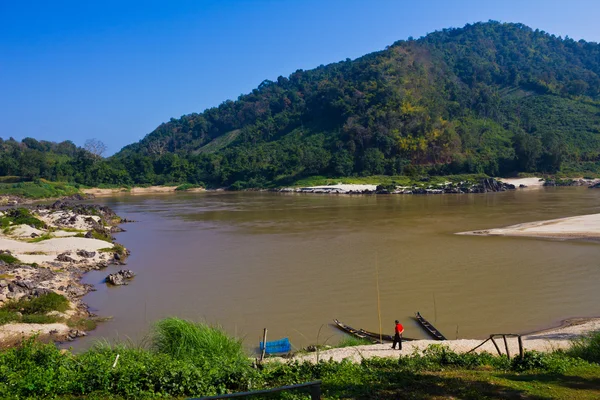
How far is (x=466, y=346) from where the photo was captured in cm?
1297

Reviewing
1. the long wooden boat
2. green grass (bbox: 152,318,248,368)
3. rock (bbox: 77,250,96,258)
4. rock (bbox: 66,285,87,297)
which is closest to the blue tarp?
green grass (bbox: 152,318,248,368)

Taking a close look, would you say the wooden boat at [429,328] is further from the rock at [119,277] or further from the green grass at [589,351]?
the rock at [119,277]

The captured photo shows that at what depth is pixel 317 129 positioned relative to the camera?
5325 inches

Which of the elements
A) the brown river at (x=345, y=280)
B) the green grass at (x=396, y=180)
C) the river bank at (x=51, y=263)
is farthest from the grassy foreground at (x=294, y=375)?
the green grass at (x=396, y=180)

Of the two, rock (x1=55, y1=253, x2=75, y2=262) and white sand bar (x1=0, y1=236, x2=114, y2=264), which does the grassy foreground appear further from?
white sand bar (x1=0, y1=236, x2=114, y2=264)

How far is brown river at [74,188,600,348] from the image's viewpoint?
17.2 meters

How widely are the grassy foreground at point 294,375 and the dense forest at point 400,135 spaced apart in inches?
3492

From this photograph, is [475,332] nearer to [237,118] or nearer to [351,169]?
[351,169]

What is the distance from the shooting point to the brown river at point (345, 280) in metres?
17.2

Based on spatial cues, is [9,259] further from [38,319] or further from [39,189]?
[39,189]

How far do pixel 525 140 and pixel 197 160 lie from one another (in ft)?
264

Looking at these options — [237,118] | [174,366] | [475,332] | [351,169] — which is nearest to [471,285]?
[475,332]

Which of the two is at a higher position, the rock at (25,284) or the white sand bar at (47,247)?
the white sand bar at (47,247)

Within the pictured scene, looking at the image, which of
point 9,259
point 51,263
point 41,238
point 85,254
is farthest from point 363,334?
point 41,238
